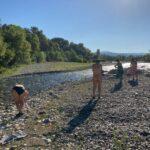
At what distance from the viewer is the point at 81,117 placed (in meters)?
27.0

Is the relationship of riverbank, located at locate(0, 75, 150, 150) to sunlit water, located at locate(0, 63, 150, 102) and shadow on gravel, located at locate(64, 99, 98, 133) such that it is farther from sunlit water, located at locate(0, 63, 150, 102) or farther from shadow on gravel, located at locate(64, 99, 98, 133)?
sunlit water, located at locate(0, 63, 150, 102)

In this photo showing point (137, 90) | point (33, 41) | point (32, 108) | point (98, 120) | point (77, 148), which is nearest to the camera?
point (77, 148)

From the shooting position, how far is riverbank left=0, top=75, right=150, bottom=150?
2031 cm

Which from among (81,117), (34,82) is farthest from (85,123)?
(34,82)

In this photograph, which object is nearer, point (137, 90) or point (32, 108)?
point (32, 108)

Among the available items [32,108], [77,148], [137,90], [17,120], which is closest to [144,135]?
[77,148]

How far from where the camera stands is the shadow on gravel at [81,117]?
2407 centimetres

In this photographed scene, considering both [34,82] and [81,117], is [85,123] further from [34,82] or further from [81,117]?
[34,82]

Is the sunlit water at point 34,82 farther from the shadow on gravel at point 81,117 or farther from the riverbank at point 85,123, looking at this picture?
the shadow on gravel at point 81,117

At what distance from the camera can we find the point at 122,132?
2189 cm

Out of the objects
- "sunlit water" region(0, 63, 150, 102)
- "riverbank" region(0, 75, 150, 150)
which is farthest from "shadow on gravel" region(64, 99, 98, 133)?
"sunlit water" region(0, 63, 150, 102)

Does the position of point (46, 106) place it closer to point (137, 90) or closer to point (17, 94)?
point (17, 94)

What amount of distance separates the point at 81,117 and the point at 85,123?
2.02 metres

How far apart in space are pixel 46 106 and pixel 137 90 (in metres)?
11.2
